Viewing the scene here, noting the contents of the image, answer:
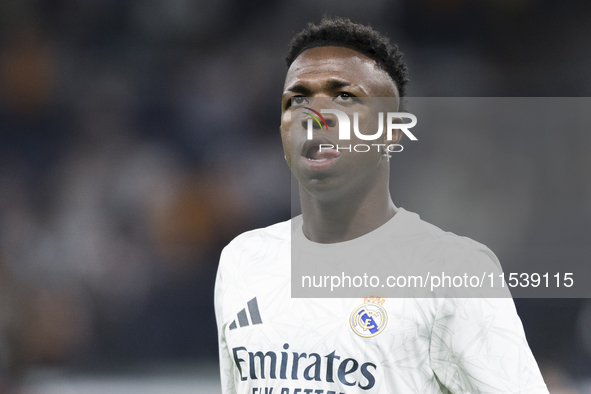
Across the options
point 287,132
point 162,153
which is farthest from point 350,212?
point 162,153

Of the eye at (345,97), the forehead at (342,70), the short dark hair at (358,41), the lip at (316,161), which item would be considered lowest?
the lip at (316,161)

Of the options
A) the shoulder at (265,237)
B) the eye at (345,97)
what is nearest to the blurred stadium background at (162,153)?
the shoulder at (265,237)

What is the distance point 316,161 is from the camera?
1.81m

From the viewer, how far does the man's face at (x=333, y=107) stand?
5.94 ft

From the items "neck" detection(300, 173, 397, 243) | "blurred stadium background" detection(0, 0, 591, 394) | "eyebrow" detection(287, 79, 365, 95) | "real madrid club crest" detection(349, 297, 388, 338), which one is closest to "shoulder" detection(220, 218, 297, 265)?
"neck" detection(300, 173, 397, 243)

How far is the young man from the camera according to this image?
1.61 m

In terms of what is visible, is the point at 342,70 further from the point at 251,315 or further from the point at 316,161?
the point at 251,315

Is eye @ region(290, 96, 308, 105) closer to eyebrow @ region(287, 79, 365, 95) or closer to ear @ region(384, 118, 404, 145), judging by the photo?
eyebrow @ region(287, 79, 365, 95)

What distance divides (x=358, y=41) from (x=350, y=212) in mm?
548

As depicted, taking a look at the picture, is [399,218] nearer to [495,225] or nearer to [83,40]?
[495,225]

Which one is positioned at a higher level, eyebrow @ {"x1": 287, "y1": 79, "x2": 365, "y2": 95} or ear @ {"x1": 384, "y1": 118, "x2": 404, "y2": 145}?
eyebrow @ {"x1": 287, "y1": 79, "x2": 365, "y2": 95}

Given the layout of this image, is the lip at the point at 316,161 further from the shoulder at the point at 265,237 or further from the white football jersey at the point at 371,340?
the shoulder at the point at 265,237

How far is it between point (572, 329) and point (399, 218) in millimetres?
3255

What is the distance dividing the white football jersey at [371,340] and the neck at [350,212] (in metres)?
0.04
